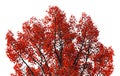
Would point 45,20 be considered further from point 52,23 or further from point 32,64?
point 32,64

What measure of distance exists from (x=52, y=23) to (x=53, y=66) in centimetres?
263

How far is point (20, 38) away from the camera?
3222 cm

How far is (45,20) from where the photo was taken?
3228 cm

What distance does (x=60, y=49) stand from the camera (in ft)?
104

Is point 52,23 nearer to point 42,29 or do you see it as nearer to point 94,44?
point 42,29

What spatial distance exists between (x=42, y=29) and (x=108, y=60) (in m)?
4.33

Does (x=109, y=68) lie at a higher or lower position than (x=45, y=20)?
lower

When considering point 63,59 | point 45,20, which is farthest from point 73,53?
point 45,20

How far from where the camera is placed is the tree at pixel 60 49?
31.5 m

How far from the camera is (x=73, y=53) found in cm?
3159

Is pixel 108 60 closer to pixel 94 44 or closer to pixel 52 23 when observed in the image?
pixel 94 44

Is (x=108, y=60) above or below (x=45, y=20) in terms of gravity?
below

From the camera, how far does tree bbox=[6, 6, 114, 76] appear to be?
31531mm

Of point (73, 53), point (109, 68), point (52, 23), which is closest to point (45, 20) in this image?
point (52, 23)
